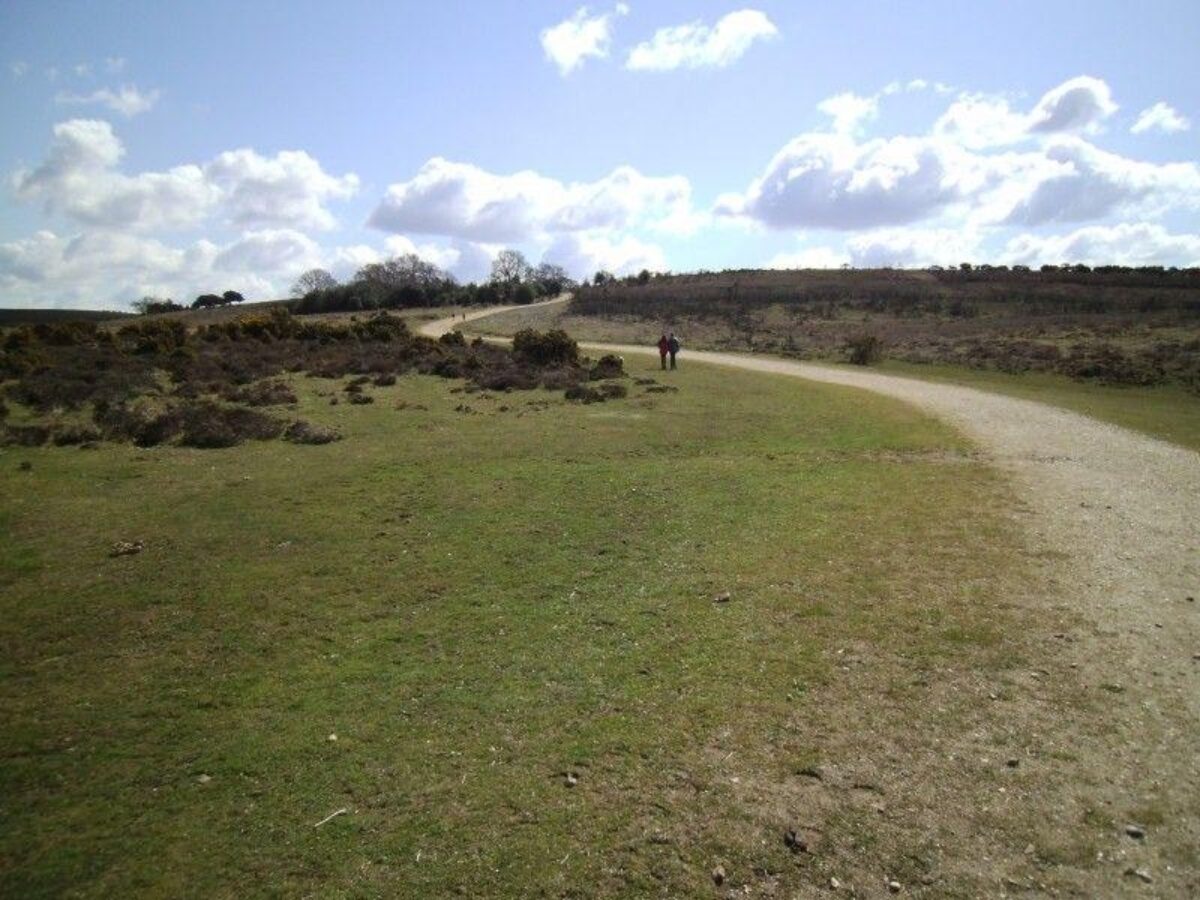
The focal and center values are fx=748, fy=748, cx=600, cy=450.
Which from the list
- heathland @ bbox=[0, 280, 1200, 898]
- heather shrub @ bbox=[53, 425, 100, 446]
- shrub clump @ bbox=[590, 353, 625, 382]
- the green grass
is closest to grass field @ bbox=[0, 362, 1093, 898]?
heathland @ bbox=[0, 280, 1200, 898]

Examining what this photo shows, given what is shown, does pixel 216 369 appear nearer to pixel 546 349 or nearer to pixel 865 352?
pixel 546 349

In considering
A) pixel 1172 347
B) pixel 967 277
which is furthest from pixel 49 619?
pixel 967 277

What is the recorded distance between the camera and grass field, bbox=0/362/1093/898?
521 centimetres

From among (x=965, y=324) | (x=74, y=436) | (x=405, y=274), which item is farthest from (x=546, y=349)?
(x=405, y=274)

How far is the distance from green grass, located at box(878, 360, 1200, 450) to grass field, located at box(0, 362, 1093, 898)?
9670 mm

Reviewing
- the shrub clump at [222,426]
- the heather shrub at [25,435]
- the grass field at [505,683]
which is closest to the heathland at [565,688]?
the grass field at [505,683]

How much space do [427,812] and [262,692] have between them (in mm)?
2710

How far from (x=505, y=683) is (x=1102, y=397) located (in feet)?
91.9

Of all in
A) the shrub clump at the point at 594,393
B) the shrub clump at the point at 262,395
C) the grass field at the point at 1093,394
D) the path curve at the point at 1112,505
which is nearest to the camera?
the path curve at the point at 1112,505

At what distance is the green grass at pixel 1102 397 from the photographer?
20422mm

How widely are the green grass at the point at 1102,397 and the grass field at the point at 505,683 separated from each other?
967 cm

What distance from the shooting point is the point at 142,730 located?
6.77 metres

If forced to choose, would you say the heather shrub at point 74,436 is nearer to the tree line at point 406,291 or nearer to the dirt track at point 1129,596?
the dirt track at point 1129,596

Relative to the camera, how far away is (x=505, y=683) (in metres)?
7.34
